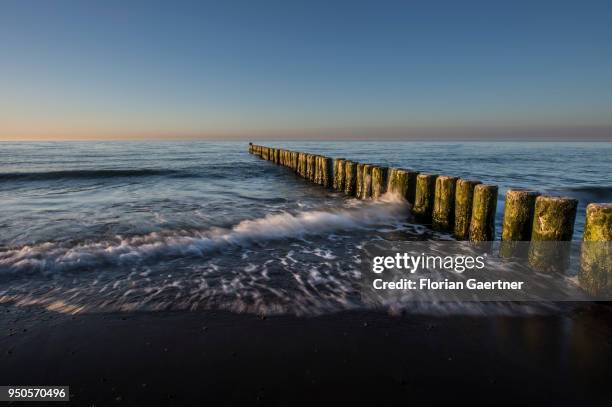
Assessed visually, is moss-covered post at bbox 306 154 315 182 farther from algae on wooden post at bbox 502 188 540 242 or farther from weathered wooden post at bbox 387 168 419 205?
algae on wooden post at bbox 502 188 540 242

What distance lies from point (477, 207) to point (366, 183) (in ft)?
15.0

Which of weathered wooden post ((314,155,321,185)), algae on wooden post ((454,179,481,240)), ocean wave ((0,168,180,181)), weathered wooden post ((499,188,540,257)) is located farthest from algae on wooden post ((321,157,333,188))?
ocean wave ((0,168,180,181))

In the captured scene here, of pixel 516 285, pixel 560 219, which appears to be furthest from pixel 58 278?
pixel 560 219

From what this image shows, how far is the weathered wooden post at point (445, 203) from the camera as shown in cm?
660

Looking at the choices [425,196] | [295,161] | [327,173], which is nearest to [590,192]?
[327,173]

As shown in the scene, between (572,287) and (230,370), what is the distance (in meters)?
4.05

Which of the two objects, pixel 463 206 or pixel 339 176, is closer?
pixel 463 206

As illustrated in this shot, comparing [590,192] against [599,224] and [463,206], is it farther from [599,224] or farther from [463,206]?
[599,224]

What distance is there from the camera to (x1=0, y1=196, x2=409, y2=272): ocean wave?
17.0ft

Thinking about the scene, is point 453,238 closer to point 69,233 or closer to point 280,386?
point 280,386

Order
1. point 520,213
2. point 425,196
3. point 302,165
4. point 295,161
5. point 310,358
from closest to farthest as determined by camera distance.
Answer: point 310,358, point 520,213, point 425,196, point 302,165, point 295,161

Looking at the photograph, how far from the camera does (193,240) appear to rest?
6.33 m

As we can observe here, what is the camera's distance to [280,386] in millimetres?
2578

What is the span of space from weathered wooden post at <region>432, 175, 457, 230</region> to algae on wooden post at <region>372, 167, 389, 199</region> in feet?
7.34
